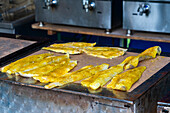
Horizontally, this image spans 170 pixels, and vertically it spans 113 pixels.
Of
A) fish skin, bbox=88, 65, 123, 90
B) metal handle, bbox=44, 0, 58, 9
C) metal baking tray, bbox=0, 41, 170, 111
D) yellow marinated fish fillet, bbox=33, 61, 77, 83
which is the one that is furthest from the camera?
metal handle, bbox=44, 0, 58, 9

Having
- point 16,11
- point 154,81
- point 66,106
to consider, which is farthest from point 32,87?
point 16,11

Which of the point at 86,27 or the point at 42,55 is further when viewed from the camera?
the point at 86,27

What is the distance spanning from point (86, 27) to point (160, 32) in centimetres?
95

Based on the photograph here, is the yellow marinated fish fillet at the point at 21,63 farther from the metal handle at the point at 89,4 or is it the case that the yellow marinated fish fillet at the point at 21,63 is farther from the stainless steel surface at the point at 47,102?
the metal handle at the point at 89,4

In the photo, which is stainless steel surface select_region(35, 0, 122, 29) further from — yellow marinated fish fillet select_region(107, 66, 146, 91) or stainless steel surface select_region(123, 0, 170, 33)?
yellow marinated fish fillet select_region(107, 66, 146, 91)

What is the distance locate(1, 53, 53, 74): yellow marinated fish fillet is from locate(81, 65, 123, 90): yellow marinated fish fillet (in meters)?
0.51

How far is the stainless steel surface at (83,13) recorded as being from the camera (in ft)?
11.0

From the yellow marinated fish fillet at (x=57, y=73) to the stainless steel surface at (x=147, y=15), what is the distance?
4.61 feet

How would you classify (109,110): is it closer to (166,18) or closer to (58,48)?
(58,48)

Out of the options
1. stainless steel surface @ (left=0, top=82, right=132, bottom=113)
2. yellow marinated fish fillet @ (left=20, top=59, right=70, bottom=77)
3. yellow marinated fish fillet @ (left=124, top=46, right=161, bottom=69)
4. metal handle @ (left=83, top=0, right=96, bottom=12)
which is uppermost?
metal handle @ (left=83, top=0, right=96, bottom=12)

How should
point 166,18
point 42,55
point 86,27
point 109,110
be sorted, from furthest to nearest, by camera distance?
point 86,27, point 166,18, point 42,55, point 109,110

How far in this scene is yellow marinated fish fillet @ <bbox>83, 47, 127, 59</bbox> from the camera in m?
2.17

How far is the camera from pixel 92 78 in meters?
1.76

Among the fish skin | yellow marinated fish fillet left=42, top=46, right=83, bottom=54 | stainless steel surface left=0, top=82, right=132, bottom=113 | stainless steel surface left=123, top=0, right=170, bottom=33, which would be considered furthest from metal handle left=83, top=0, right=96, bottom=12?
stainless steel surface left=0, top=82, right=132, bottom=113
